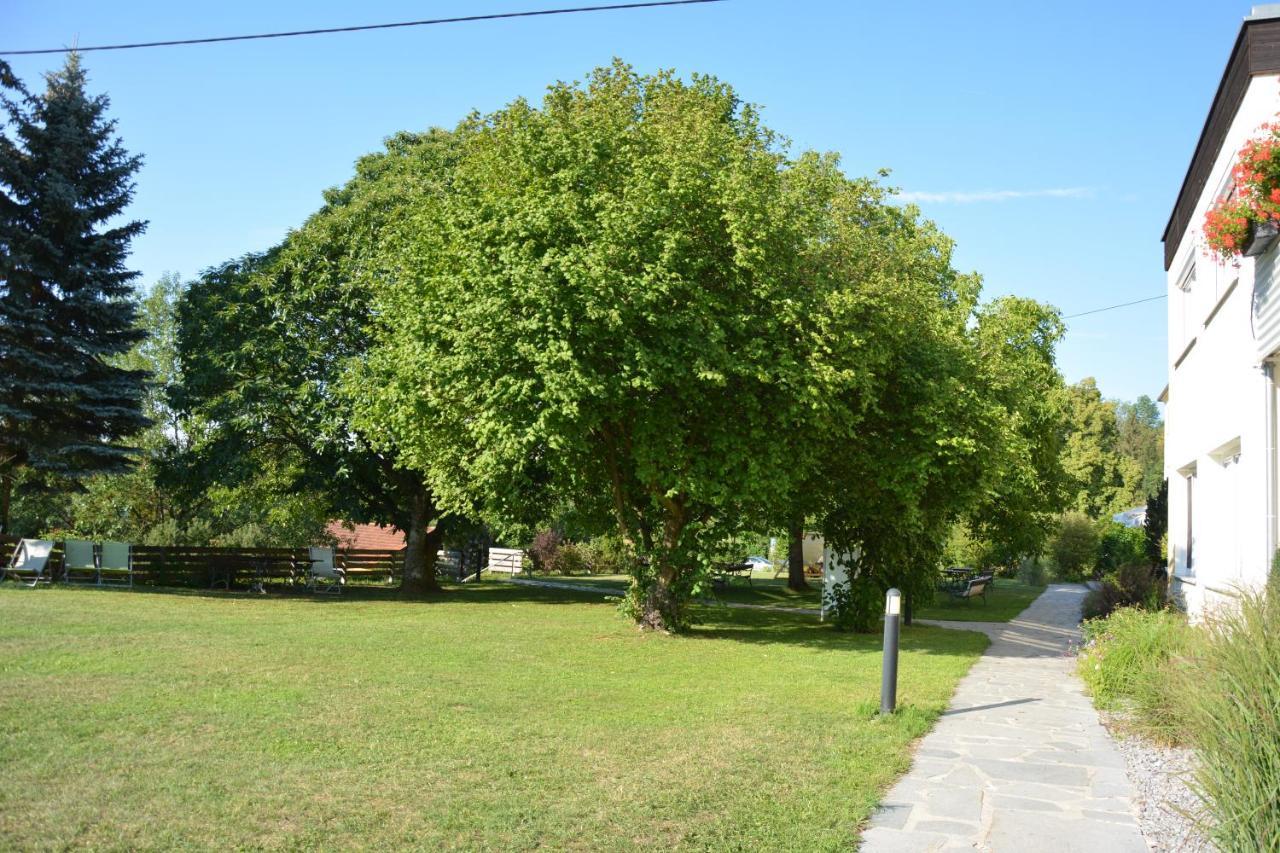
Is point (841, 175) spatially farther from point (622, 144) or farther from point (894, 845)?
point (894, 845)

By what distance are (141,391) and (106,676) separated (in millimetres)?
16097

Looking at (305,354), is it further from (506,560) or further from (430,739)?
(506,560)

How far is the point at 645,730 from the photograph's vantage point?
8.33 metres

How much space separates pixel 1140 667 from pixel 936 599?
1822 cm

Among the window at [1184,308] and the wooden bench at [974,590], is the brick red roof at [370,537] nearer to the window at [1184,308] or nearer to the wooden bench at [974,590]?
the wooden bench at [974,590]

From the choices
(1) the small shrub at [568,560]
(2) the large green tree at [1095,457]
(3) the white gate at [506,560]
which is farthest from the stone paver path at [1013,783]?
(2) the large green tree at [1095,457]

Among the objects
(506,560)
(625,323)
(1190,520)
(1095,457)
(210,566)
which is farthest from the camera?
(1095,457)

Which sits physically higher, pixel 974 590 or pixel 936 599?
pixel 974 590

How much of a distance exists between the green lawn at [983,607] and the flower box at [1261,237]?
Result: 502 inches

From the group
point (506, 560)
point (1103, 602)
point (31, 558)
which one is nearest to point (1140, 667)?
point (1103, 602)

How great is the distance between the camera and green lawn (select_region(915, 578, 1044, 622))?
77.0 feet

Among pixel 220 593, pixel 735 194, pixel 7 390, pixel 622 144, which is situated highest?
pixel 622 144

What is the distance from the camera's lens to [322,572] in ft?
86.5

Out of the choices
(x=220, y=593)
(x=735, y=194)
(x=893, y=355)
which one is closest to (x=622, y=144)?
(x=735, y=194)
